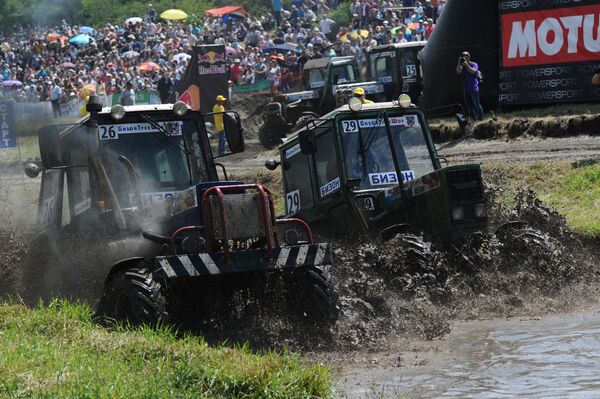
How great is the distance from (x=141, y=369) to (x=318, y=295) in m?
2.48

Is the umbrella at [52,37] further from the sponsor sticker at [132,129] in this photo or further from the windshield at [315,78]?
the sponsor sticker at [132,129]

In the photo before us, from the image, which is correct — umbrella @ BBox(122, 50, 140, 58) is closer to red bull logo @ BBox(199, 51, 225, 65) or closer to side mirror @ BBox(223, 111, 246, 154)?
red bull logo @ BBox(199, 51, 225, 65)

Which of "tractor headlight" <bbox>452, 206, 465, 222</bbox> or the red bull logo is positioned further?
the red bull logo

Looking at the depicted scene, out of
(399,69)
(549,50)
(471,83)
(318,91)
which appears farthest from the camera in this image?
(318,91)

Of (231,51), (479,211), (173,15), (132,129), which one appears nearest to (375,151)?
(479,211)

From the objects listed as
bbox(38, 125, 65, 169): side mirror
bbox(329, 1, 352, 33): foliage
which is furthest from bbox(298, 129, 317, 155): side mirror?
bbox(329, 1, 352, 33): foliage

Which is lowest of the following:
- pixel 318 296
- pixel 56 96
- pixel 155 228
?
pixel 318 296

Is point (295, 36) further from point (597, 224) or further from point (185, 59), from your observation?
point (597, 224)

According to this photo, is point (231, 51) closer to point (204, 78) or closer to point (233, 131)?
point (204, 78)

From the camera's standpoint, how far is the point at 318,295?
33.4ft

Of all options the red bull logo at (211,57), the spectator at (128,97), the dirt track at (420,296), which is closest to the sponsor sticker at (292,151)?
the dirt track at (420,296)

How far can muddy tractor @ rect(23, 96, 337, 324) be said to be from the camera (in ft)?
32.3

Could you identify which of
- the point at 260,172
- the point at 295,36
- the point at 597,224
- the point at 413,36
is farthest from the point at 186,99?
the point at 597,224

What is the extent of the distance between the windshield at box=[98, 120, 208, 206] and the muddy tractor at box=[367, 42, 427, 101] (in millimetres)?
18373
